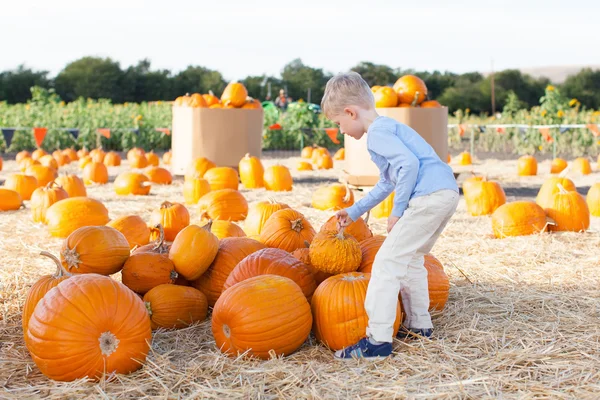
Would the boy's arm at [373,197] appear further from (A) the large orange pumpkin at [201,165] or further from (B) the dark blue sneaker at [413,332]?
(A) the large orange pumpkin at [201,165]

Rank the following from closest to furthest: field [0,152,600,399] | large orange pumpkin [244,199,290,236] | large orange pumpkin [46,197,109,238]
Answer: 1. field [0,152,600,399]
2. large orange pumpkin [244,199,290,236]
3. large orange pumpkin [46,197,109,238]

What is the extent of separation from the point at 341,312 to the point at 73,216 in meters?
3.40

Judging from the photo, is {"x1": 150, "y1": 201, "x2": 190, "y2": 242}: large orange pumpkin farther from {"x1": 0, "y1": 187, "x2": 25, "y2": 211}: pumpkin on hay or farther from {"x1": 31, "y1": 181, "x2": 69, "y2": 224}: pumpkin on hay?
{"x1": 0, "y1": 187, "x2": 25, "y2": 211}: pumpkin on hay

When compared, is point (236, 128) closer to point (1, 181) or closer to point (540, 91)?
point (1, 181)

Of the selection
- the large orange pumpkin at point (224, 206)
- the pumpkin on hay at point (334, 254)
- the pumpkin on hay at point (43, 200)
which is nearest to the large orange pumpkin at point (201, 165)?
the pumpkin on hay at point (43, 200)

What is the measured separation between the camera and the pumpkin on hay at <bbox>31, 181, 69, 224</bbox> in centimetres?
623

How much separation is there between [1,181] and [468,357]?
30.2ft

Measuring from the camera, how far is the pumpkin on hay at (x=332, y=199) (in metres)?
6.72

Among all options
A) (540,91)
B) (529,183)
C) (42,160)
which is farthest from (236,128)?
(540,91)

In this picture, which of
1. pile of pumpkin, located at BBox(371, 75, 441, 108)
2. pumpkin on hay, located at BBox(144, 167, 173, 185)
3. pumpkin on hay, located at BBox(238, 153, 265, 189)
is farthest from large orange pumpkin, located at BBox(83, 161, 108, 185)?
pile of pumpkin, located at BBox(371, 75, 441, 108)

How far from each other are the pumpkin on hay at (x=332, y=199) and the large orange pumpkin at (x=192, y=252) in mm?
3420

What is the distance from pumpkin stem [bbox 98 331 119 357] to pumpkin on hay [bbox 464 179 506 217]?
4.89 meters

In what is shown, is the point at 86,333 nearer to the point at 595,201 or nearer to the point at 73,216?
the point at 73,216

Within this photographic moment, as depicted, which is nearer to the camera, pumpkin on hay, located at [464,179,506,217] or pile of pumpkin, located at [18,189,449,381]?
pile of pumpkin, located at [18,189,449,381]
